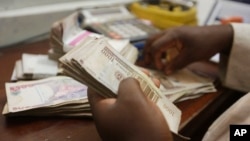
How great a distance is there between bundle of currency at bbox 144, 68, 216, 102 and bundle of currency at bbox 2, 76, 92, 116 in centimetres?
18

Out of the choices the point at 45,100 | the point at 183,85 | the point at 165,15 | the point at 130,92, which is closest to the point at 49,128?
the point at 45,100

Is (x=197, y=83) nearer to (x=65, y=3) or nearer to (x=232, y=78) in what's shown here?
(x=232, y=78)

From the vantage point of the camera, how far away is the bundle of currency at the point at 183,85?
676mm

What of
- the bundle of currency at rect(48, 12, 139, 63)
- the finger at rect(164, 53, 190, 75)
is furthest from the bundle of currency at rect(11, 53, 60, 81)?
the finger at rect(164, 53, 190, 75)

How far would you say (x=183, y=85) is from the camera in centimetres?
72

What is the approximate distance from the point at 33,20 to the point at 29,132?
0.47 m

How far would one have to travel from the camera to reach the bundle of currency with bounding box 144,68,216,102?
676mm

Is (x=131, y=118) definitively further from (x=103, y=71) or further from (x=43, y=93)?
(x=43, y=93)

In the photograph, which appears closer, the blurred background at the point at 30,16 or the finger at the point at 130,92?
the finger at the point at 130,92

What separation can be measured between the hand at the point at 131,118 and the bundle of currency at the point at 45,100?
122 mm

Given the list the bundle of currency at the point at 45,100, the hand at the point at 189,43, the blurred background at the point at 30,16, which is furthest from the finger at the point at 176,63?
the blurred background at the point at 30,16

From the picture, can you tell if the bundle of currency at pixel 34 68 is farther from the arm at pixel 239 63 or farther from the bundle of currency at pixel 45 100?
the arm at pixel 239 63

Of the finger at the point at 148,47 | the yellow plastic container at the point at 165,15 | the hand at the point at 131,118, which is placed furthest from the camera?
the yellow plastic container at the point at 165,15

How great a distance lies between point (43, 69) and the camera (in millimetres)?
701
